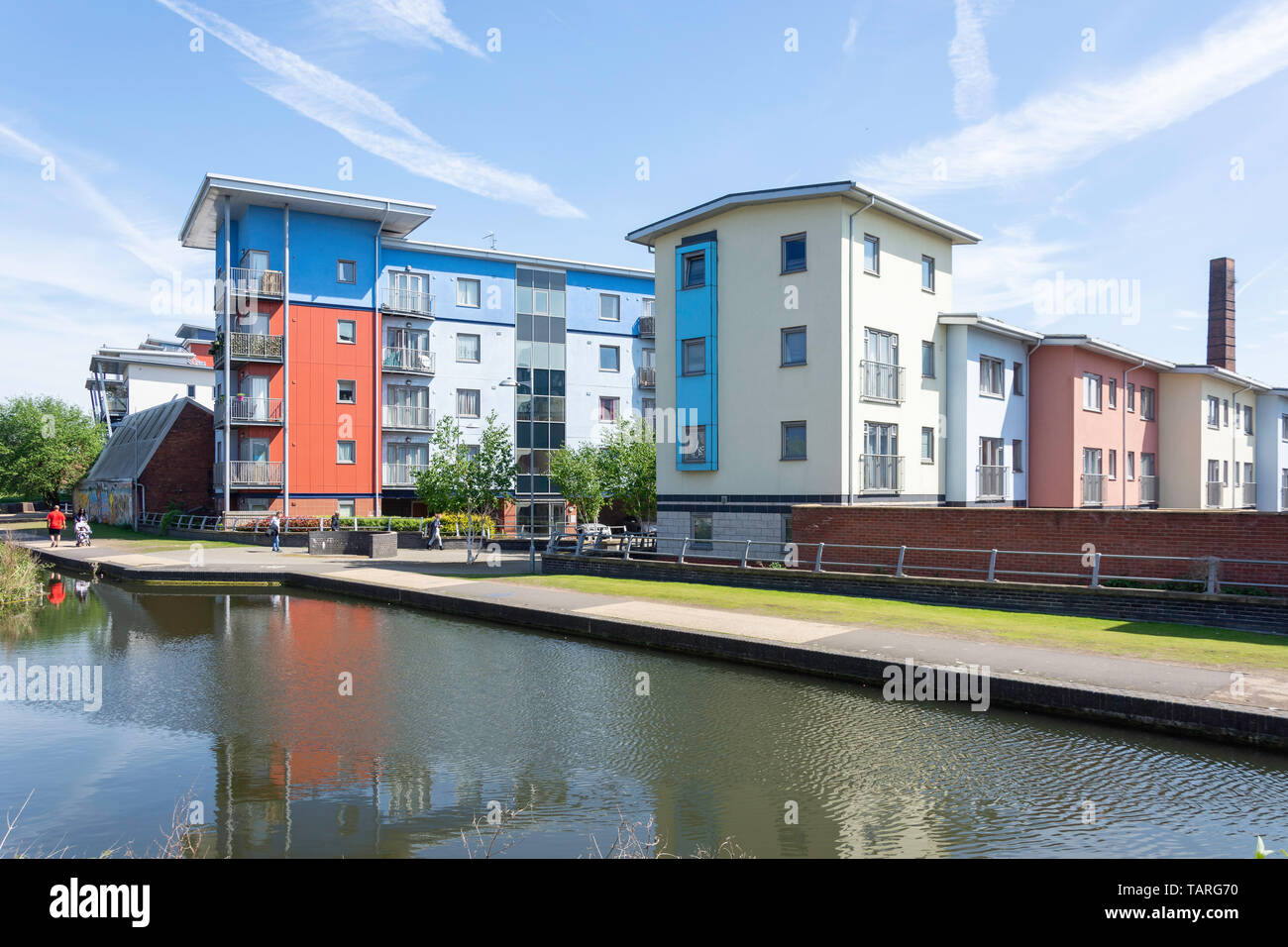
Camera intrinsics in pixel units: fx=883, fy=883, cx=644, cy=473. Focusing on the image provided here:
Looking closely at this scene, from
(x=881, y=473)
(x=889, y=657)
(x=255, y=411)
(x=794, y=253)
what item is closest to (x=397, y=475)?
(x=255, y=411)

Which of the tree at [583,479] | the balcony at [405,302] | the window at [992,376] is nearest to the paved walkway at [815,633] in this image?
the tree at [583,479]

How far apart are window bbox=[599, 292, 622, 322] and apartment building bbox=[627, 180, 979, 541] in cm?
2112

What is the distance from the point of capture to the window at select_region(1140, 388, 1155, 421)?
119 ft

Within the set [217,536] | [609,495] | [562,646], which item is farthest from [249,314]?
[562,646]

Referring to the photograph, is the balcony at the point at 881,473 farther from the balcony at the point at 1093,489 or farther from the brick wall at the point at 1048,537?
the balcony at the point at 1093,489

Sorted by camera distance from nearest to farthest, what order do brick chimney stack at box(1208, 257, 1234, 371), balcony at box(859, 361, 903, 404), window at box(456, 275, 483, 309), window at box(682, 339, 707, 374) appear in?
balcony at box(859, 361, 903, 404) → window at box(682, 339, 707, 374) → brick chimney stack at box(1208, 257, 1234, 371) → window at box(456, 275, 483, 309)

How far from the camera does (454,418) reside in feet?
149

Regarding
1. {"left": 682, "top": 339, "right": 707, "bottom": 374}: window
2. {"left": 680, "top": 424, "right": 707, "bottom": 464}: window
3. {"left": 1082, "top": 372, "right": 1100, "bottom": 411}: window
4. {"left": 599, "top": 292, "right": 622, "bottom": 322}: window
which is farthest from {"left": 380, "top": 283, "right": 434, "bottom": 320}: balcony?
{"left": 1082, "top": 372, "right": 1100, "bottom": 411}: window

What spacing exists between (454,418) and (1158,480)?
3277 cm

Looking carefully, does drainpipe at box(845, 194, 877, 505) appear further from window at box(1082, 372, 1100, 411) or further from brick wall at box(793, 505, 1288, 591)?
window at box(1082, 372, 1100, 411)

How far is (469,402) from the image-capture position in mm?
46125

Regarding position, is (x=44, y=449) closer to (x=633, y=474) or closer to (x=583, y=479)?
(x=583, y=479)
